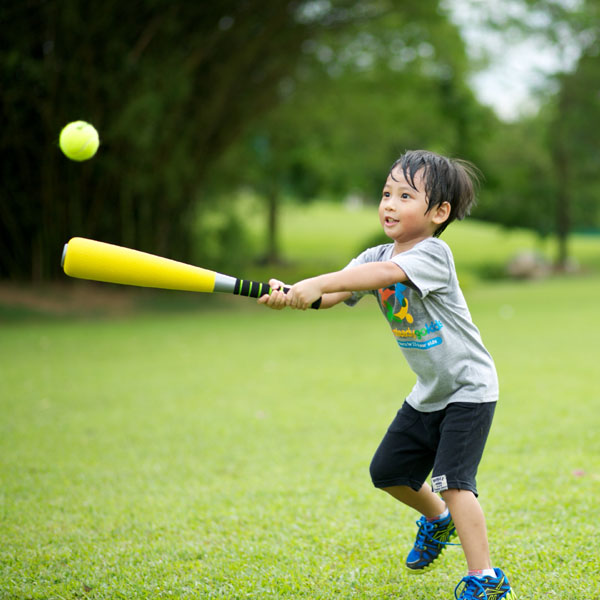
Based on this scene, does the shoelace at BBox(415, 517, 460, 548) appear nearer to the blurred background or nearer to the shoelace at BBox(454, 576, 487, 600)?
the shoelace at BBox(454, 576, 487, 600)

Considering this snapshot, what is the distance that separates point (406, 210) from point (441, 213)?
0.47 ft

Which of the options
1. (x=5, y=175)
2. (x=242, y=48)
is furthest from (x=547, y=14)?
(x=5, y=175)

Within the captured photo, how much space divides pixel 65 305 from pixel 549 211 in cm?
2226

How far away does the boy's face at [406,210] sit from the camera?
2.63 meters

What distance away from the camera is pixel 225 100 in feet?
48.2

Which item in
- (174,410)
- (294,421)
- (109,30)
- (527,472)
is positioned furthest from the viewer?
(109,30)

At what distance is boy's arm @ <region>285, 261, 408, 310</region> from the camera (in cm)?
245

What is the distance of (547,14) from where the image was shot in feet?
71.7

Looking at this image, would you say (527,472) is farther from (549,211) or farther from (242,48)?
(549,211)

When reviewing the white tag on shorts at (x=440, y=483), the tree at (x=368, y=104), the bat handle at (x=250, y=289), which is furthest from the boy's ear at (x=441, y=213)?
the tree at (x=368, y=104)

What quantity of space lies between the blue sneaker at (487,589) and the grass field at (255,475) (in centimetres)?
24

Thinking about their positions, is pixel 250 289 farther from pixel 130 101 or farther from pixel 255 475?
pixel 130 101

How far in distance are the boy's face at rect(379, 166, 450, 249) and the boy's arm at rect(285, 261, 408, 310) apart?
8.4 inches

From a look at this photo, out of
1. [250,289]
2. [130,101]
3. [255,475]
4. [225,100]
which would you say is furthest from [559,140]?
[250,289]
